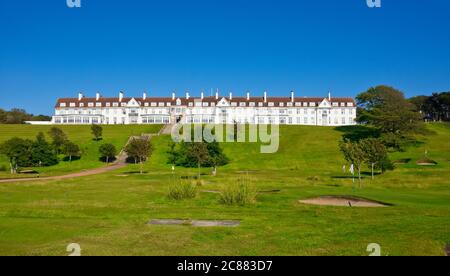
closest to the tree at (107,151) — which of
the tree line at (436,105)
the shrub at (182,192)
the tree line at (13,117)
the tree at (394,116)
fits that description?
the shrub at (182,192)

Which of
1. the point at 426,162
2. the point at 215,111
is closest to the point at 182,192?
the point at 426,162

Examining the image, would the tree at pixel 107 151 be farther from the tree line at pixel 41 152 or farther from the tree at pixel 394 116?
the tree at pixel 394 116

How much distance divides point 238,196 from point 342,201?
23.4ft

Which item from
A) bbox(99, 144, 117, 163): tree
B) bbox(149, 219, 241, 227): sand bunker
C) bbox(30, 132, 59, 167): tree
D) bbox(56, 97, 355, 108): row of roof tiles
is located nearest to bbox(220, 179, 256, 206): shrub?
bbox(149, 219, 241, 227): sand bunker

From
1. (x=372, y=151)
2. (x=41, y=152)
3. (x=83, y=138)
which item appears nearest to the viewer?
(x=372, y=151)

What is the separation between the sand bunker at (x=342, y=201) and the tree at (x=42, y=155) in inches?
2485

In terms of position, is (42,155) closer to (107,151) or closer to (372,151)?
(107,151)

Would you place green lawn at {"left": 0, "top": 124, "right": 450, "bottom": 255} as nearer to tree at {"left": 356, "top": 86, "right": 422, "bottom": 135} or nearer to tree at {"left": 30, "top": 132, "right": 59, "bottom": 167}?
tree at {"left": 30, "top": 132, "right": 59, "bottom": 167}

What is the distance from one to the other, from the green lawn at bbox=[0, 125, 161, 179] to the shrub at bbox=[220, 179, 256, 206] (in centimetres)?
4524

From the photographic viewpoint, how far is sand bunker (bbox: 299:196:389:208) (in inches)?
1124

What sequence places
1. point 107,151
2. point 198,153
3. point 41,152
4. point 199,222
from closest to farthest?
1. point 199,222
2. point 198,153
3. point 41,152
4. point 107,151

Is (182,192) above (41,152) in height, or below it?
below

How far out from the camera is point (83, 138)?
10756 centimetres
